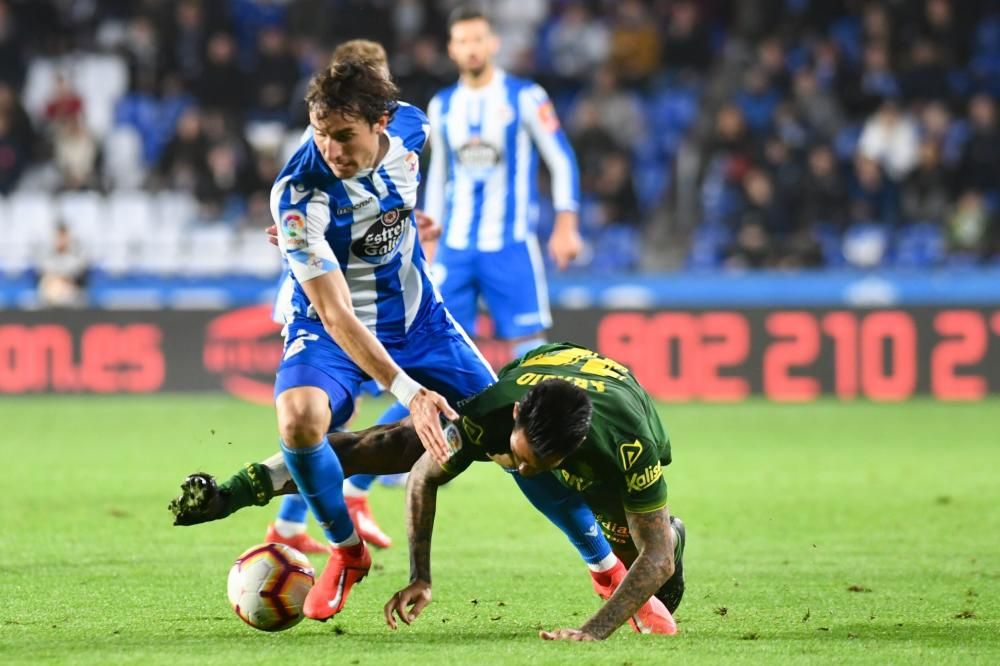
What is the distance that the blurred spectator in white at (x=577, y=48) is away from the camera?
63.1 ft

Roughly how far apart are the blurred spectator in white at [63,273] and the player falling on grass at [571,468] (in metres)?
10.9

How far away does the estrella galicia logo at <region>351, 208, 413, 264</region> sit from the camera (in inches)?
232

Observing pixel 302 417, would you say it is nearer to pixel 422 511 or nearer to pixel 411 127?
pixel 422 511

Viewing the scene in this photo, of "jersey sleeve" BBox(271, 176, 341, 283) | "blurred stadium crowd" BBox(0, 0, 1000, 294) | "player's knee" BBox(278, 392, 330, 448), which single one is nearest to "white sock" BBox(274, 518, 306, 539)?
"player's knee" BBox(278, 392, 330, 448)

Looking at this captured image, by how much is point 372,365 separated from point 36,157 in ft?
46.2

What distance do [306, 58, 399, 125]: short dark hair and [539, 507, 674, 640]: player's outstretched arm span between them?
1579 millimetres

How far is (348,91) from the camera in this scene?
17.6ft

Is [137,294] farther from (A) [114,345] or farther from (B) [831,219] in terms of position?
(B) [831,219]

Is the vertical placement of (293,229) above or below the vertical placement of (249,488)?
above

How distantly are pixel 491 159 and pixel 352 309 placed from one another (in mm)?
3802

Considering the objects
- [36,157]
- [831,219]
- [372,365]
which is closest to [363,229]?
[372,365]

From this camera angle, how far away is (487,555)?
7227 millimetres

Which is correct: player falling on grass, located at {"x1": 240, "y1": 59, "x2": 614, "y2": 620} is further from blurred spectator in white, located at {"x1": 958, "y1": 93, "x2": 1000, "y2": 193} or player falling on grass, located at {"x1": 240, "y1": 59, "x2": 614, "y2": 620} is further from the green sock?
blurred spectator in white, located at {"x1": 958, "y1": 93, "x2": 1000, "y2": 193}

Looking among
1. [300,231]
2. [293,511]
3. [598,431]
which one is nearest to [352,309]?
[300,231]
